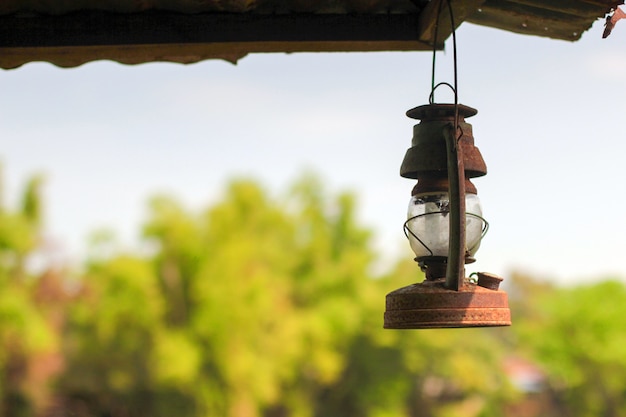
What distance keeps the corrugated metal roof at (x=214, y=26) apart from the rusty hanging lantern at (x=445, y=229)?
0.50 m

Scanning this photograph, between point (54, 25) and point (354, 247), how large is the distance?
4004 cm

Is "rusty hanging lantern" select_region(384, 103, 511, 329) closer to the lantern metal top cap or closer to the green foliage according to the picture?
the lantern metal top cap

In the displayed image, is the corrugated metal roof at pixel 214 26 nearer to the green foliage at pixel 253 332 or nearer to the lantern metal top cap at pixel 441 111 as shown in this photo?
the lantern metal top cap at pixel 441 111

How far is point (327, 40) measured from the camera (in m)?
3.29

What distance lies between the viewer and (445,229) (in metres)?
2.81

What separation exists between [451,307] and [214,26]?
4.45 ft

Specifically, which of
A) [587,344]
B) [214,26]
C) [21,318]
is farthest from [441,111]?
[587,344]

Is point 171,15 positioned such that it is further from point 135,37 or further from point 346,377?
point 346,377

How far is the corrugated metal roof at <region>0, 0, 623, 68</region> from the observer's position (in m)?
3.22

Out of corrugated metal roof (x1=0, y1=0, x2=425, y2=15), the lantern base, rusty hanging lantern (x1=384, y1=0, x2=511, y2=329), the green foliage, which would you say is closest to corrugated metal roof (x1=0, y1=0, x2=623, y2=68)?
corrugated metal roof (x1=0, y1=0, x2=425, y2=15)

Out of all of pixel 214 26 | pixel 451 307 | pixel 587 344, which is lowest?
pixel 451 307

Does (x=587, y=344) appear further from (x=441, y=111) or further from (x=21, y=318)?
(x=441, y=111)

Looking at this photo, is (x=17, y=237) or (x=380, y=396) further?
(x=380, y=396)

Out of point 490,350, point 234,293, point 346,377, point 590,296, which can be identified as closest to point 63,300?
point 234,293
